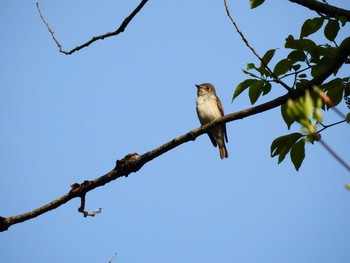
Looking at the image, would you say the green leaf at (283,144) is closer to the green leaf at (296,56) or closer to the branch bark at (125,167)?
the branch bark at (125,167)

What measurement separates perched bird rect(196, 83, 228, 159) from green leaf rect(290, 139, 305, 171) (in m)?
5.69

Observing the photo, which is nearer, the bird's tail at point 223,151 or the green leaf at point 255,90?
the green leaf at point 255,90

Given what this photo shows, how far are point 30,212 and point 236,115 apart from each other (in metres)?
2.06

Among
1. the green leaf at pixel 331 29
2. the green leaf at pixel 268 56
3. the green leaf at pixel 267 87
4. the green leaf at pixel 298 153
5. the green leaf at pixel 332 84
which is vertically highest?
the green leaf at pixel 268 56

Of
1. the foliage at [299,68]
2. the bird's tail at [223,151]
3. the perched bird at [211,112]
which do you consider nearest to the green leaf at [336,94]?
the foliage at [299,68]

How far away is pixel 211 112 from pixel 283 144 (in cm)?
581

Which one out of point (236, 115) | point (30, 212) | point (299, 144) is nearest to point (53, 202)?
point (30, 212)

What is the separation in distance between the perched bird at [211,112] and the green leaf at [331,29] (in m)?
5.54

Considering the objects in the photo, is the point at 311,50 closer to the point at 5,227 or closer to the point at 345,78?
the point at 345,78

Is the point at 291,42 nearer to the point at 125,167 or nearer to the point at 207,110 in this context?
the point at 125,167

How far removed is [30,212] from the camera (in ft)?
10.3

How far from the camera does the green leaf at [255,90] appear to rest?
3.08 metres

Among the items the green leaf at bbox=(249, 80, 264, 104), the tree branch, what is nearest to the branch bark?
the tree branch

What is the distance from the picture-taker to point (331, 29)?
9.78 ft
